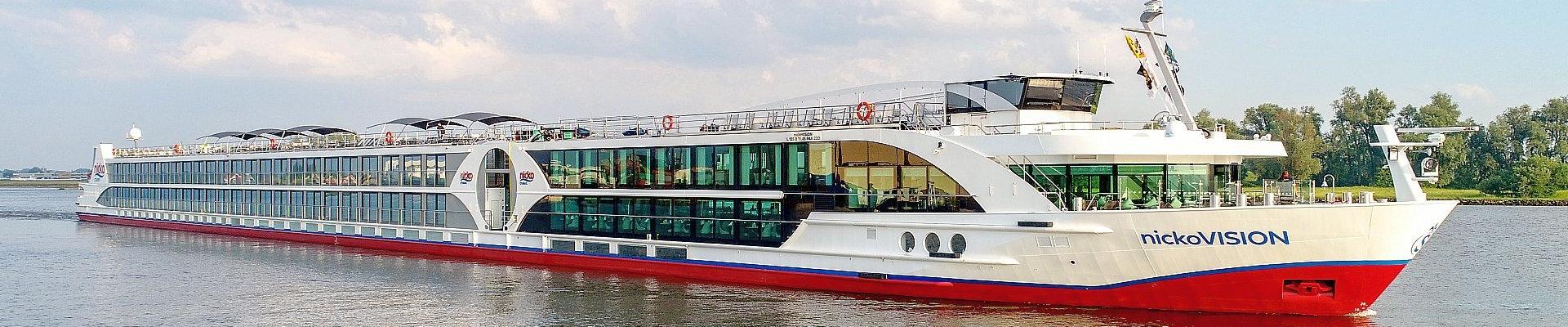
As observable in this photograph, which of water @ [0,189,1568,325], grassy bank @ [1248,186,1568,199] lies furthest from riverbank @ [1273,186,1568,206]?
water @ [0,189,1568,325]

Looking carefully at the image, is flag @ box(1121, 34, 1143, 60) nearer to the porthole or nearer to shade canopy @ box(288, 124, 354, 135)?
the porthole

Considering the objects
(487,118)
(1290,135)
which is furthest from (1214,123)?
(487,118)

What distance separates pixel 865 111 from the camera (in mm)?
26250

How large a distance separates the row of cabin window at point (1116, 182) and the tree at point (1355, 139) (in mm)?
66594

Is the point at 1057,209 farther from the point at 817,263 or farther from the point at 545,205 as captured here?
the point at 545,205

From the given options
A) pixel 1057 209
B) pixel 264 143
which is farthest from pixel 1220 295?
pixel 264 143

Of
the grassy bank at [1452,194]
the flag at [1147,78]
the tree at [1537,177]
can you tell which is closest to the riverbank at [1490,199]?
the grassy bank at [1452,194]

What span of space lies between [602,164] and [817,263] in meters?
8.24

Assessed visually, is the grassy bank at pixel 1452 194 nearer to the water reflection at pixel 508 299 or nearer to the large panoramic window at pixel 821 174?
the large panoramic window at pixel 821 174

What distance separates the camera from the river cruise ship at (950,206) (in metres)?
20.5

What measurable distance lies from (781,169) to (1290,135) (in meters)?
63.6

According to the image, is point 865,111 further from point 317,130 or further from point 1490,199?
point 1490,199

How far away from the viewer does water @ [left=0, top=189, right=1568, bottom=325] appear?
22.1m

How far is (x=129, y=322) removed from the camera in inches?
929
